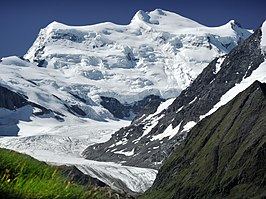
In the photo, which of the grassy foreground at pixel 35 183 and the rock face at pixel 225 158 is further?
the rock face at pixel 225 158

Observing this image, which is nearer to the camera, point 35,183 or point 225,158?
point 35,183

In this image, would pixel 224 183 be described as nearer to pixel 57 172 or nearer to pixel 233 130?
pixel 233 130

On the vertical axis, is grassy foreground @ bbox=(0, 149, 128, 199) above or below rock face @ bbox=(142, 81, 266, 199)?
above

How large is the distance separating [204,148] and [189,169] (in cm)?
1088

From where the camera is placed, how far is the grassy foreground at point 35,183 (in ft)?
30.9

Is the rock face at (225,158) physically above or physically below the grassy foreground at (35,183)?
below

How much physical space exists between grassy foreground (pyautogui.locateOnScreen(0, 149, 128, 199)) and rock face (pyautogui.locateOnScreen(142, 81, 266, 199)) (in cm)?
12511

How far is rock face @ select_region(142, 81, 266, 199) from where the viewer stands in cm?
14750

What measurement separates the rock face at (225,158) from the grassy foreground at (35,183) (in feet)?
410

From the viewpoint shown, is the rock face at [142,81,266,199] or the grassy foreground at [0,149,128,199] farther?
the rock face at [142,81,266,199]

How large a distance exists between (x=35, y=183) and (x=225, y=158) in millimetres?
153330

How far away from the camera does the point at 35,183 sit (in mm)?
10109

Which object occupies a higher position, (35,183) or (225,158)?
(35,183)

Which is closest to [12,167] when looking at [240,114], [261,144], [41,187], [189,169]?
[41,187]
